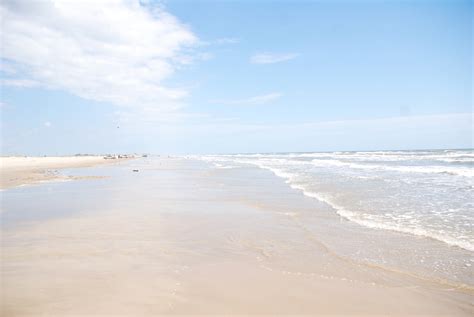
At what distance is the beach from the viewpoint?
3.93 metres

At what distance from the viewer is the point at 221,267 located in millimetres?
5230

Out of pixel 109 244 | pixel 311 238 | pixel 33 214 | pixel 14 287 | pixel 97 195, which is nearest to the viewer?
pixel 14 287

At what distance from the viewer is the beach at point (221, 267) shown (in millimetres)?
3930

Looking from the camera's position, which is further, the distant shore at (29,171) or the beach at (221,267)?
the distant shore at (29,171)

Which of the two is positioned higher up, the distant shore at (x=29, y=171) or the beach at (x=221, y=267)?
the distant shore at (x=29, y=171)

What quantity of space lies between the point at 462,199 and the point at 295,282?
923cm

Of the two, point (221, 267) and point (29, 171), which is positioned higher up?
point (29, 171)

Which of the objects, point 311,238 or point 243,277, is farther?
point 311,238

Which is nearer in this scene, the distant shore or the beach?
the beach

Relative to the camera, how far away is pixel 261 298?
4090 mm

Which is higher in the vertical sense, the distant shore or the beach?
the distant shore

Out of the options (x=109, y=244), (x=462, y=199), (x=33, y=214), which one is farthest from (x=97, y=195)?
(x=462, y=199)

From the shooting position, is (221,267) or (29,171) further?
(29,171)

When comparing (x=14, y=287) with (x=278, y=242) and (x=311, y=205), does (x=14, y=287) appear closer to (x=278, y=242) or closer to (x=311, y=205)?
(x=278, y=242)
